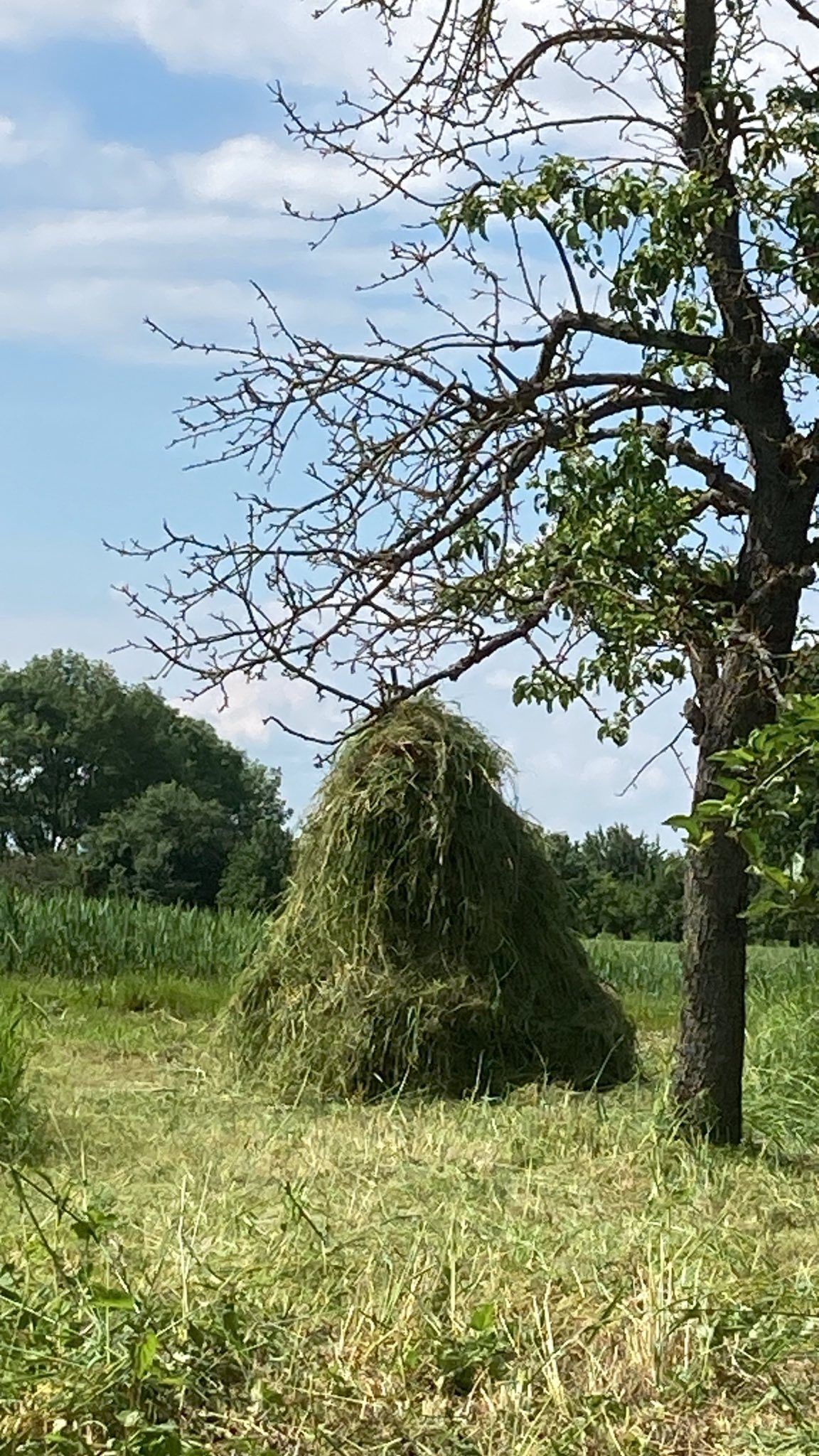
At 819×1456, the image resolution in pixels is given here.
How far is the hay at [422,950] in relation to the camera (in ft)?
21.0

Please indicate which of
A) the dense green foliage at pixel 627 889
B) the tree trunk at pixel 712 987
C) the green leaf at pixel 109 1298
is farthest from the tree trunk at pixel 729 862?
the dense green foliage at pixel 627 889

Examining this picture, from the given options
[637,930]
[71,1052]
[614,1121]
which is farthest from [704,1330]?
[637,930]

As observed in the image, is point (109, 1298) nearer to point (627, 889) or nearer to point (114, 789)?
point (627, 889)

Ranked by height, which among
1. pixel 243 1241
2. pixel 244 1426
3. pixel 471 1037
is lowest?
pixel 244 1426

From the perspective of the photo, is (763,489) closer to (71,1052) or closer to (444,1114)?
(444,1114)

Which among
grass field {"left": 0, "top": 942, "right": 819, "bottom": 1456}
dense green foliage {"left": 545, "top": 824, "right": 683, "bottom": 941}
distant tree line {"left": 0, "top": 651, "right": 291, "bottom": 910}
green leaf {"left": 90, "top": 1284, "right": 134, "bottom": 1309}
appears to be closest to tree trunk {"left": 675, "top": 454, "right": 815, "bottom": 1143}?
grass field {"left": 0, "top": 942, "right": 819, "bottom": 1456}

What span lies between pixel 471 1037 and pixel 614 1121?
2.96 feet

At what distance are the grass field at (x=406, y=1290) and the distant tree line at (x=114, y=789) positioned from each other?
12.0 meters

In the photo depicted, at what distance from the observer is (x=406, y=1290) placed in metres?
3.41

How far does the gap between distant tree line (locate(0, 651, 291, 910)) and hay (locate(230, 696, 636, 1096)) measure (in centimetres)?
999

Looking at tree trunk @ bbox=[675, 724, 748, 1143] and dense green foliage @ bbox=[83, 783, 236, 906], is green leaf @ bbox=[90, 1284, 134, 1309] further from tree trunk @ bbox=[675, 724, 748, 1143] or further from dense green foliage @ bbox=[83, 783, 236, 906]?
dense green foliage @ bbox=[83, 783, 236, 906]

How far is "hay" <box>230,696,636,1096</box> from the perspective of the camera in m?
6.41

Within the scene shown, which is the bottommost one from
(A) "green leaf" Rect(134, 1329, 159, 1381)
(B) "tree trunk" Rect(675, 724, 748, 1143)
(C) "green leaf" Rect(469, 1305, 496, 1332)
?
(A) "green leaf" Rect(134, 1329, 159, 1381)

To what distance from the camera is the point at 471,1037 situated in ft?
21.3
